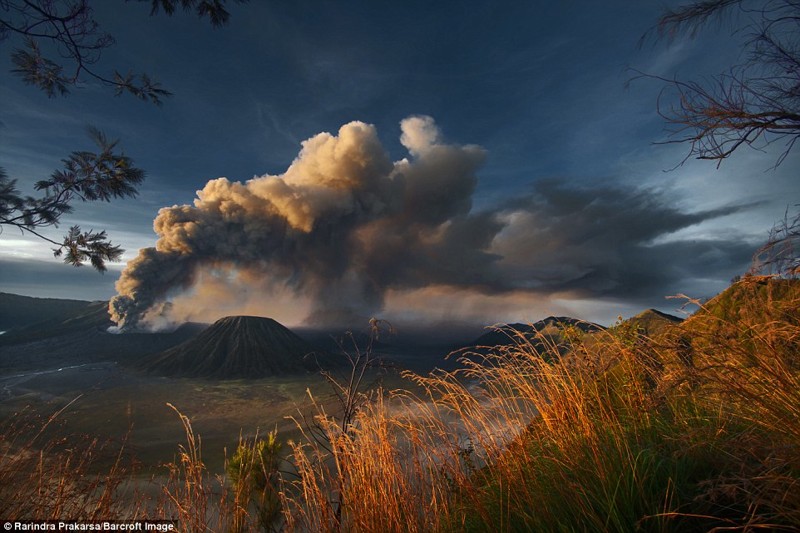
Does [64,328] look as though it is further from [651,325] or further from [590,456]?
[590,456]

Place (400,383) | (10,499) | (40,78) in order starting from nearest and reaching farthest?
(10,499) → (40,78) → (400,383)

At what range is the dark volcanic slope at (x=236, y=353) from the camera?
387ft

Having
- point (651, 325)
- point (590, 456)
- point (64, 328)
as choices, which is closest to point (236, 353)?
point (64, 328)

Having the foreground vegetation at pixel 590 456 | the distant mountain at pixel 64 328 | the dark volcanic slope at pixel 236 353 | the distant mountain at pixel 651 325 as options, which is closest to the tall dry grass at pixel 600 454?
the foreground vegetation at pixel 590 456

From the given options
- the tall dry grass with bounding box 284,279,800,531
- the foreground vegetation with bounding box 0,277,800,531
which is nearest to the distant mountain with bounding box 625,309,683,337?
the foreground vegetation with bounding box 0,277,800,531

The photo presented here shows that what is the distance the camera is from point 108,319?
163m

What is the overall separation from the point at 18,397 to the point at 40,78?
116002mm

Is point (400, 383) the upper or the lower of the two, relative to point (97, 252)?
lower

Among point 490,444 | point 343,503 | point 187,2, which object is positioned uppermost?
point 187,2

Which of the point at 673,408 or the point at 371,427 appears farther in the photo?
the point at 371,427

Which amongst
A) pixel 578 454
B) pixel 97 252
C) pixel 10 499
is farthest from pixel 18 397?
pixel 578 454

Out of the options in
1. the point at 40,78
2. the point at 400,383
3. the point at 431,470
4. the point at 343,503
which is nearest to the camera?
the point at 431,470

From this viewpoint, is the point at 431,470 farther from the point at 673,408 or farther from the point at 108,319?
the point at 108,319

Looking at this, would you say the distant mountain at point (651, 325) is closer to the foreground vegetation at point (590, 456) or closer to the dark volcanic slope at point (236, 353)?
the foreground vegetation at point (590, 456)
